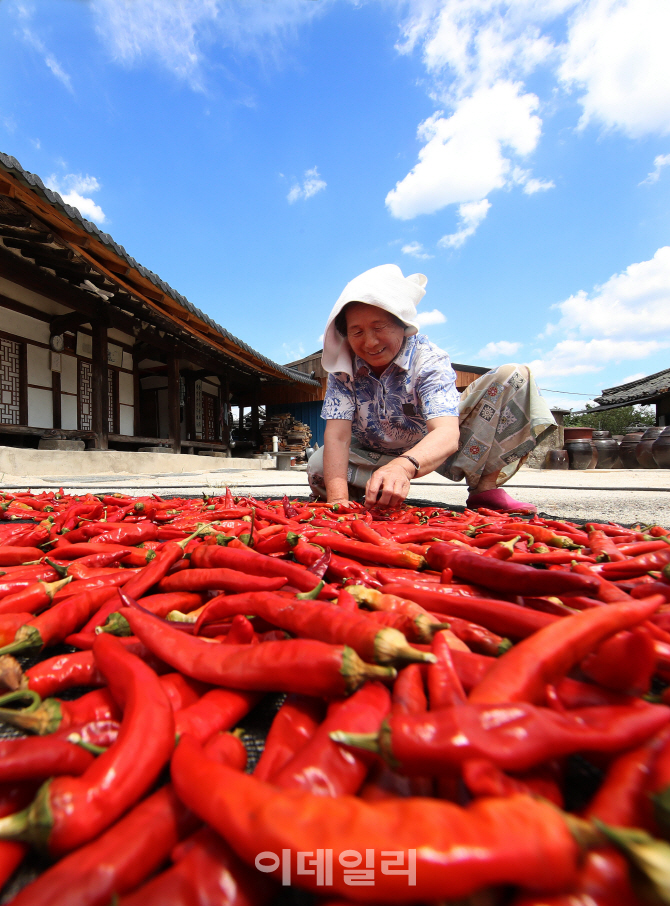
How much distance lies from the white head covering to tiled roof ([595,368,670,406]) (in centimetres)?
1925

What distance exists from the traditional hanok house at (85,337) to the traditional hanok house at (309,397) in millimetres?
4919

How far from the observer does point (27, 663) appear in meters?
1.14

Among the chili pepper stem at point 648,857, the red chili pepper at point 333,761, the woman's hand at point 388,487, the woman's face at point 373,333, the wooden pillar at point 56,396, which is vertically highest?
the wooden pillar at point 56,396

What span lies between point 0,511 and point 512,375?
12.6 ft

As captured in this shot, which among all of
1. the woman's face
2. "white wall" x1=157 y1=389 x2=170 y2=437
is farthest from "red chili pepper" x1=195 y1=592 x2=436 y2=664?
"white wall" x1=157 y1=389 x2=170 y2=437

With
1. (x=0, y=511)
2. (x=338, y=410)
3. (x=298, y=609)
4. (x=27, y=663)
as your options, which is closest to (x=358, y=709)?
(x=298, y=609)

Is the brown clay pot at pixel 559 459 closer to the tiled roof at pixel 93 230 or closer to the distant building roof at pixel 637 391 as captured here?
the distant building roof at pixel 637 391

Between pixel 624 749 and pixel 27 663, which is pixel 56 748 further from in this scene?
pixel 624 749

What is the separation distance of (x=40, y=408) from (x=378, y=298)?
355 inches

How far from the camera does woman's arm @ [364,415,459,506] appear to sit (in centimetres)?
257

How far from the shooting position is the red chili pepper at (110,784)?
0.57m

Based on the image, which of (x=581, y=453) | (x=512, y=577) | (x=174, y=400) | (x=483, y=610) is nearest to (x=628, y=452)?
(x=581, y=453)

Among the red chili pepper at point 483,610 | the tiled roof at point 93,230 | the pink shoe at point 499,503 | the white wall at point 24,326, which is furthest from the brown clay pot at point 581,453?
the white wall at point 24,326

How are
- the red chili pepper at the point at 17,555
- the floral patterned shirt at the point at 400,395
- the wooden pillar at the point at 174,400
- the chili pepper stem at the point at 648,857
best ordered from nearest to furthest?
the chili pepper stem at the point at 648,857, the red chili pepper at the point at 17,555, the floral patterned shirt at the point at 400,395, the wooden pillar at the point at 174,400
